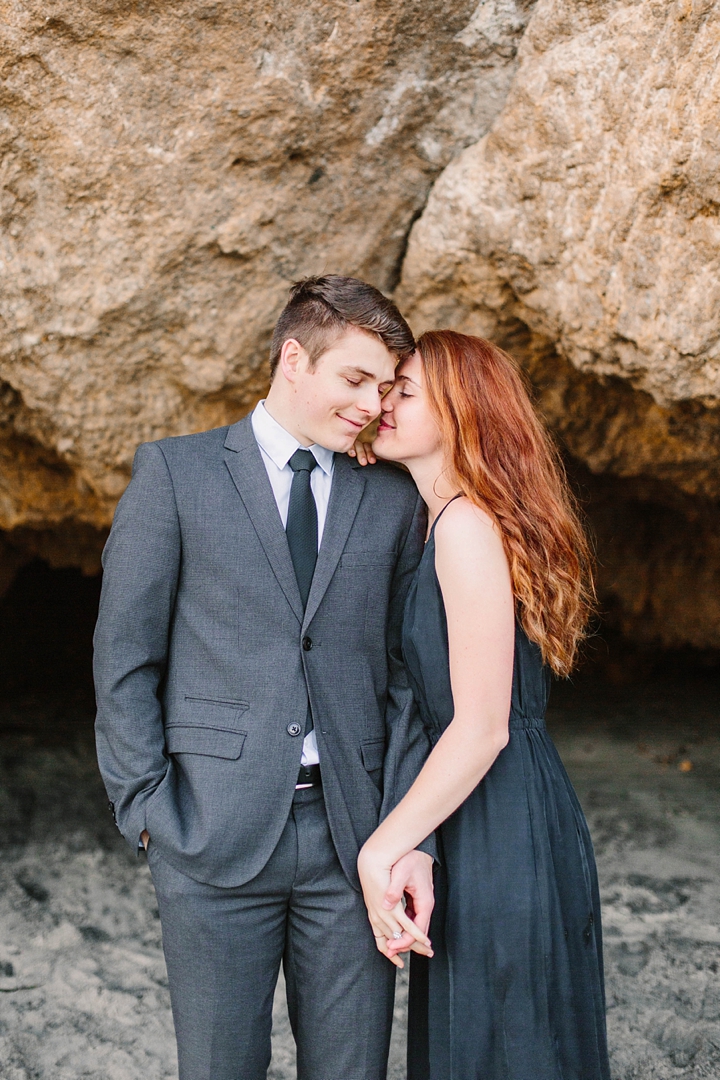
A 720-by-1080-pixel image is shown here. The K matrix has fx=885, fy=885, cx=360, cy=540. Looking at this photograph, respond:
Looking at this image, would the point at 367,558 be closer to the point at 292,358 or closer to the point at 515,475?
the point at 515,475

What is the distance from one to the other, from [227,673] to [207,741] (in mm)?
153

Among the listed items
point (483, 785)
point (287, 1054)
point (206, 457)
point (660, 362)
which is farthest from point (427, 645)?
point (287, 1054)

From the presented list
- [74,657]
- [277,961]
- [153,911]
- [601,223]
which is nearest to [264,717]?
[277,961]

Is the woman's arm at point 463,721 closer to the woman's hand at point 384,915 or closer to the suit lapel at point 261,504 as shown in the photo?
the woman's hand at point 384,915

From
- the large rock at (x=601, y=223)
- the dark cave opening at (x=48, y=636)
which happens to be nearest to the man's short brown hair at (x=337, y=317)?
the large rock at (x=601, y=223)

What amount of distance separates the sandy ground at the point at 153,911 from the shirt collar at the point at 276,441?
1901 millimetres

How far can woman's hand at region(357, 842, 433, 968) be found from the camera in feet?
5.99

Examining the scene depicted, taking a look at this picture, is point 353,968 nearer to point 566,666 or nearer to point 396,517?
point 566,666

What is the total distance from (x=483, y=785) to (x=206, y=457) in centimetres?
98

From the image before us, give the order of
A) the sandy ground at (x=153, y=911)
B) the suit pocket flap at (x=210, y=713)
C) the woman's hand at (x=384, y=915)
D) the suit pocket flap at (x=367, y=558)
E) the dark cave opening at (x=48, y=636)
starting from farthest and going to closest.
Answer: the dark cave opening at (x=48, y=636) < the sandy ground at (x=153, y=911) < the suit pocket flap at (x=367, y=558) < the suit pocket flap at (x=210, y=713) < the woman's hand at (x=384, y=915)

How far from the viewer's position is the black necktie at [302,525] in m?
2.02

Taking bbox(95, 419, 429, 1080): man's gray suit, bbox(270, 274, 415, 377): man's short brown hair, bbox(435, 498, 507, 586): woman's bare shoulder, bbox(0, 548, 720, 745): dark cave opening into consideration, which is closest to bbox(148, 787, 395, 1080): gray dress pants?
bbox(95, 419, 429, 1080): man's gray suit

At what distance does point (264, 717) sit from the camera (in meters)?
1.93

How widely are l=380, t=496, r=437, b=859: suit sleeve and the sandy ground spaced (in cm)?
130
